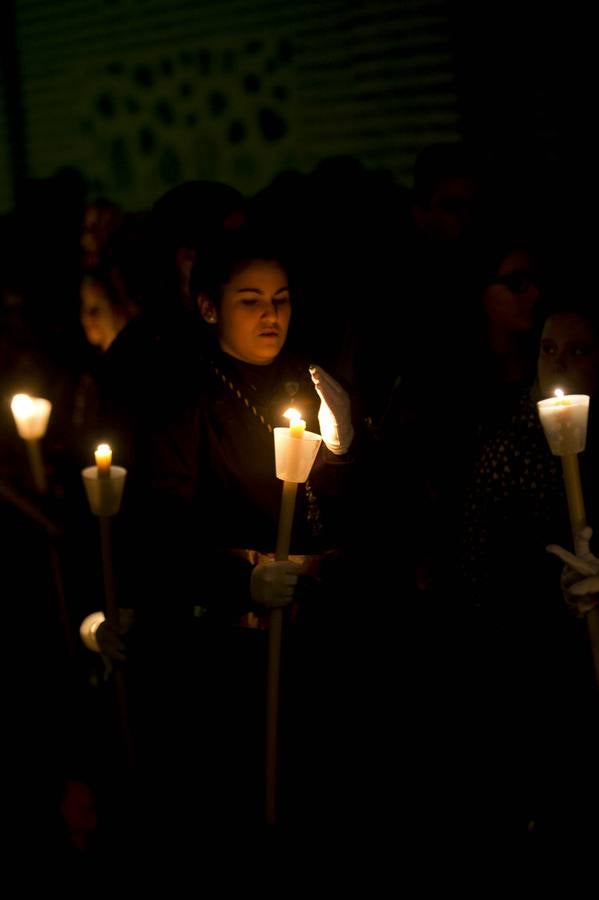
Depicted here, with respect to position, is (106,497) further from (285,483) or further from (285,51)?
(285,51)

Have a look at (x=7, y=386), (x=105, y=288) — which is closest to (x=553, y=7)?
(x=105, y=288)

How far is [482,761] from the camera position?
375 cm

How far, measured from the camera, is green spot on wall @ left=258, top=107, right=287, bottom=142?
24.8ft

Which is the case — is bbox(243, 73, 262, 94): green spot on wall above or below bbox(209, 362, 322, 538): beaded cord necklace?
above

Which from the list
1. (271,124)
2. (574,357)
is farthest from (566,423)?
(271,124)

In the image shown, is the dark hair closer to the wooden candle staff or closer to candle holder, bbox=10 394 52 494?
the wooden candle staff

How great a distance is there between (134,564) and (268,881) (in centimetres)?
112

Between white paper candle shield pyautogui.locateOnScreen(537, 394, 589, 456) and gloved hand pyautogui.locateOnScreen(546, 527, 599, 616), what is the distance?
244 mm

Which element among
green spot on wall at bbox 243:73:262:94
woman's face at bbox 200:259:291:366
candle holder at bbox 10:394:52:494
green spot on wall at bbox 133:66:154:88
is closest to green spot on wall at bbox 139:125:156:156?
green spot on wall at bbox 133:66:154:88

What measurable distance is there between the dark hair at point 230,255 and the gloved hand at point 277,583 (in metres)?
0.97

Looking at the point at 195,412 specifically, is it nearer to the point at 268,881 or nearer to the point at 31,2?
the point at 268,881

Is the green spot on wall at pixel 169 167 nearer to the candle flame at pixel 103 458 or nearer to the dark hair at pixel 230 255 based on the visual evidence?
the dark hair at pixel 230 255

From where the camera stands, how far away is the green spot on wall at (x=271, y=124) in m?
7.56

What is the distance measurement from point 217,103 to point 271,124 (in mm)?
563
